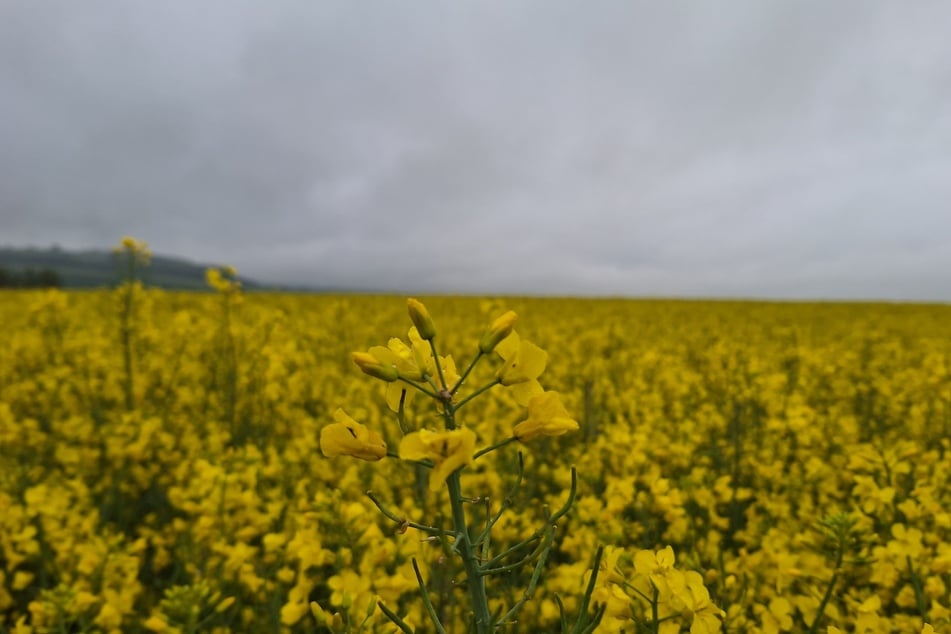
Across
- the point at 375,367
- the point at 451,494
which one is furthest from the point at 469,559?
the point at 375,367

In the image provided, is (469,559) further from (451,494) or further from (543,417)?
(543,417)

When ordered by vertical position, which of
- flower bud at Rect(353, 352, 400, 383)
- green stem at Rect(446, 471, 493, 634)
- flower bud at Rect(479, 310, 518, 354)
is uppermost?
flower bud at Rect(479, 310, 518, 354)

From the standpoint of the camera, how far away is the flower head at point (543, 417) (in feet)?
3.26

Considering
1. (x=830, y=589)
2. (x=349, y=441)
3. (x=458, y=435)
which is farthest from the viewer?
(x=830, y=589)

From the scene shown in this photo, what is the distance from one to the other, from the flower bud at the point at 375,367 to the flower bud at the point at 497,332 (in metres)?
0.17

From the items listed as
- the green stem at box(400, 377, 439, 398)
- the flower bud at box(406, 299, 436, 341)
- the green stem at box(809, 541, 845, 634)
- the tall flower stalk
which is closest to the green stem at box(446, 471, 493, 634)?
the tall flower stalk

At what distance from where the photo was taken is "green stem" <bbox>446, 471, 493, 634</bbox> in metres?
0.93

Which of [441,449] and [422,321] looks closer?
[441,449]

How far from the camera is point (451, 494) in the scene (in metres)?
0.92

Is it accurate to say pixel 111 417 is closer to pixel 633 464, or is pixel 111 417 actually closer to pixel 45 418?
pixel 45 418

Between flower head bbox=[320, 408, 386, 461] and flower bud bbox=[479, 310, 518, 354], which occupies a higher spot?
flower bud bbox=[479, 310, 518, 354]

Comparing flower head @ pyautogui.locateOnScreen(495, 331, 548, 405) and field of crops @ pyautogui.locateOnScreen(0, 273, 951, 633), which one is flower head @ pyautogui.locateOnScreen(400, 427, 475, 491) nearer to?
field of crops @ pyautogui.locateOnScreen(0, 273, 951, 633)

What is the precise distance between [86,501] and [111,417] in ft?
6.16

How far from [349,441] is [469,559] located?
279mm
